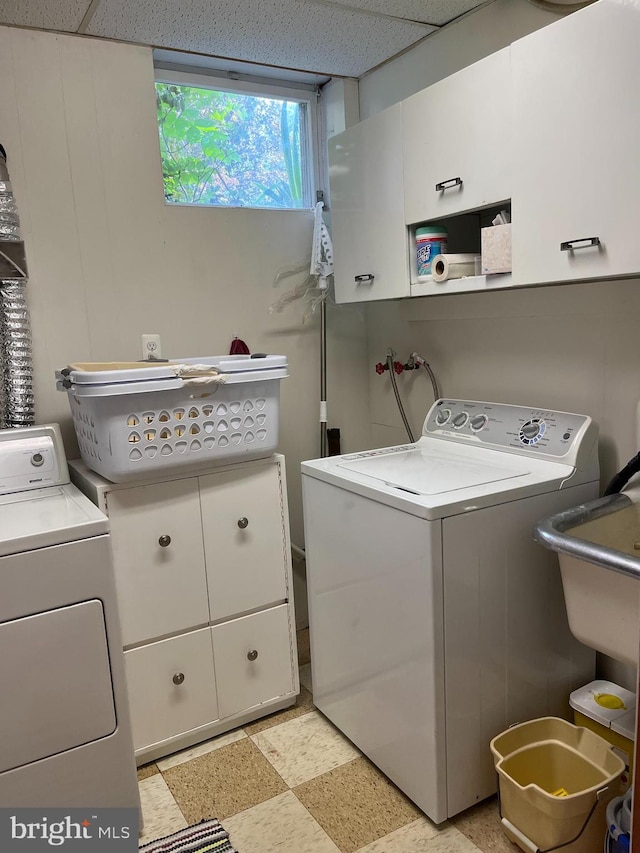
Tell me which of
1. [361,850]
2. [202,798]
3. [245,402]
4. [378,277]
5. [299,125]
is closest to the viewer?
[361,850]

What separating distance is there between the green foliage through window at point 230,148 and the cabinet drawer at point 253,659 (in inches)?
61.2

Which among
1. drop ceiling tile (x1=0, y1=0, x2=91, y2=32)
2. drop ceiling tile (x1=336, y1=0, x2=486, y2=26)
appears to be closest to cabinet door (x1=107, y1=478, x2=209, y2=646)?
drop ceiling tile (x1=0, y1=0, x2=91, y2=32)

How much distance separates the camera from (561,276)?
1541 millimetres

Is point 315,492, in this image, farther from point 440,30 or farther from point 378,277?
point 440,30

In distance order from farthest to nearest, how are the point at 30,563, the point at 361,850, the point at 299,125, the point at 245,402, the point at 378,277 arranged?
1. the point at 299,125
2. the point at 378,277
3. the point at 245,402
4. the point at 361,850
5. the point at 30,563

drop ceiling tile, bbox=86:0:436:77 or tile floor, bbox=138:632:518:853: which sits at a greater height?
drop ceiling tile, bbox=86:0:436:77

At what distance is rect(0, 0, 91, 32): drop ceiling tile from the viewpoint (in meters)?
1.85

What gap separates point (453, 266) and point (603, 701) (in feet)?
4.20

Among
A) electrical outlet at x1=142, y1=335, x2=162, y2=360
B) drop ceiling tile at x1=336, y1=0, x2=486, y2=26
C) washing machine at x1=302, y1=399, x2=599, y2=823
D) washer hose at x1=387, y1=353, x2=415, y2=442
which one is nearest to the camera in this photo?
washing machine at x1=302, y1=399, x2=599, y2=823

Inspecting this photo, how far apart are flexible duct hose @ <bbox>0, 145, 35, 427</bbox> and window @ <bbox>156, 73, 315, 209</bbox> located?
2.24 ft

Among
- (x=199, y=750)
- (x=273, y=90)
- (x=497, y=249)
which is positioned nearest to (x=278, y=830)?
(x=199, y=750)

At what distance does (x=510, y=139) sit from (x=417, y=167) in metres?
0.36

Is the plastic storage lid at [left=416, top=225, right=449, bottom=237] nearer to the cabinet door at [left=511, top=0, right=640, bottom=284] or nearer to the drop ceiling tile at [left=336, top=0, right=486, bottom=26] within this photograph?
the cabinet door at [left=511, top=0, right=640, bottom=284]

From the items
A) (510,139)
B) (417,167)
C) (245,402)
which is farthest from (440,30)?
(245,402)
